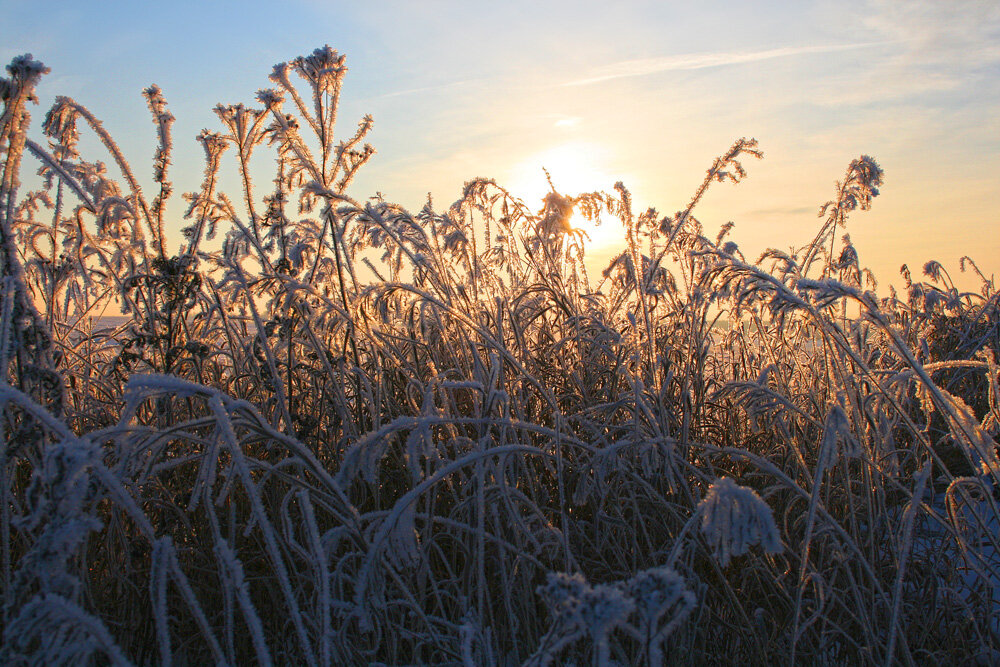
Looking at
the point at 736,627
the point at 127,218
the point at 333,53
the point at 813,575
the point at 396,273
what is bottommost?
the point at 736,627

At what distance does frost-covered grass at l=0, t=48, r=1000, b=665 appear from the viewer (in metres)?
1.33

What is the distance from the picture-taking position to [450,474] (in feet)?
6.37

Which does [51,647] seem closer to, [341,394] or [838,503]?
[341,394]

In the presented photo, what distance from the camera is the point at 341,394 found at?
2408 mm

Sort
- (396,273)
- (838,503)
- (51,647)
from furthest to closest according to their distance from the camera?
1. (396,273)
2. (838,503)
3. (51,647)

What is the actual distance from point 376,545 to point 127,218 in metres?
2.24

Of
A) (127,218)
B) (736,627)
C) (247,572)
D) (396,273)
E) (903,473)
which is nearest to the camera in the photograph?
(736,627)

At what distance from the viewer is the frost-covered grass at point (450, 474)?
1326mm

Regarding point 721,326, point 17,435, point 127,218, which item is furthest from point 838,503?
point 127,218

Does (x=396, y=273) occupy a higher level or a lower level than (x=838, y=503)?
higher

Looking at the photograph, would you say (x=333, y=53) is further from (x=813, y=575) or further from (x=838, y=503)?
(x=838, y=503)

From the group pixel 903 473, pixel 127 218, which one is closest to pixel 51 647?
pixel 127 218

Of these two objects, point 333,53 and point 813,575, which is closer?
point 813,575

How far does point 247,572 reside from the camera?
7.47ft
